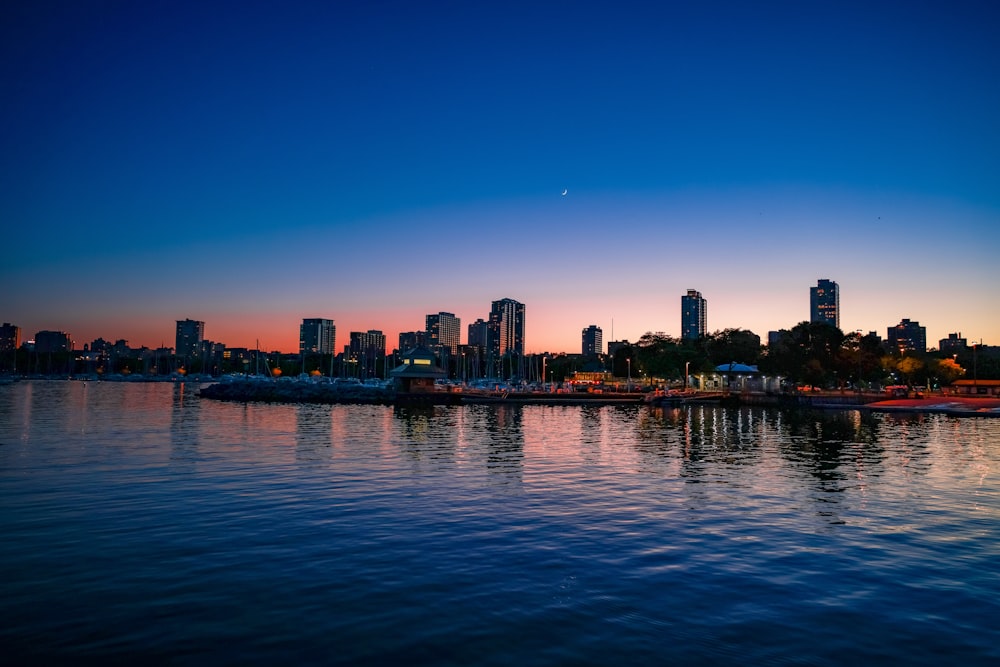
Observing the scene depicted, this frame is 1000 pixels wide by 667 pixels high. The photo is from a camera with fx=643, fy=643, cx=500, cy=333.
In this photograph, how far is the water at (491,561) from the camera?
11438mm

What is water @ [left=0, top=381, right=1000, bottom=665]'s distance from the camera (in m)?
11.4

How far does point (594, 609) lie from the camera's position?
13.1 metres

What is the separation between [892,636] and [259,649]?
→ 11.5 meters

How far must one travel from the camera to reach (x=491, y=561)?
1645 centimetres

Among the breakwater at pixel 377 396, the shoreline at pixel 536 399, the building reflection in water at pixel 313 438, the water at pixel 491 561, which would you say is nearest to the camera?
the water at pixel 491 561

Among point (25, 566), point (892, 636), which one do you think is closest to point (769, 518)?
point (892, 636)

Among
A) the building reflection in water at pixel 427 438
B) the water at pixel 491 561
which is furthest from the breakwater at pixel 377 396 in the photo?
the water at pixel 491 561

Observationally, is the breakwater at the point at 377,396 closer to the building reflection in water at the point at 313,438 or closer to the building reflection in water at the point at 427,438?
the building reflection in water at the point at 427,438

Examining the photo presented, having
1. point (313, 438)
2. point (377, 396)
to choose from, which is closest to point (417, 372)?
point (377, 396)

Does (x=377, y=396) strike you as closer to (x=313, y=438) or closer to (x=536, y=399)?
(x=536, y=399)

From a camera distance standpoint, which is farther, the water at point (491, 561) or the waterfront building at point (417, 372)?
the waterfront building at point (417, 372)

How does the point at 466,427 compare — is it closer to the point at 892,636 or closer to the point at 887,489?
the point at 887,489

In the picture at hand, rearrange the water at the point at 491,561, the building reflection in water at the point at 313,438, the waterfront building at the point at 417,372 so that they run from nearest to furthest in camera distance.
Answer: the water at the point at 491,561 < the building reflection in water at the point at 313,438 < the waterfront building at the point at 417,372

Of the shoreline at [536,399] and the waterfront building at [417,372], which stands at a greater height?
the waterfront building at [417,372]
